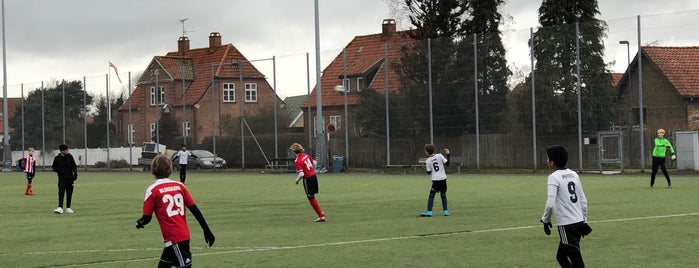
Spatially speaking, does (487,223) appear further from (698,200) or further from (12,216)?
(12,216)

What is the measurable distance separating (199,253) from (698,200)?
13691mm

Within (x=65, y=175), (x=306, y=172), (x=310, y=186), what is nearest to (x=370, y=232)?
(x=310, y=186)

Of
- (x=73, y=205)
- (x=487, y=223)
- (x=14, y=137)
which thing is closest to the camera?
(x=487, y=223)

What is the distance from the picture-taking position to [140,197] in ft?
104

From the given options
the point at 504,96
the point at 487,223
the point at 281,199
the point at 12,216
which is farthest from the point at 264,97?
the point at 487,223

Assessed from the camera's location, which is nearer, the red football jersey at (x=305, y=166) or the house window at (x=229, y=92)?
the red football jersey at (x=305, y=166)

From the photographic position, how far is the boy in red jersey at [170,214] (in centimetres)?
1046

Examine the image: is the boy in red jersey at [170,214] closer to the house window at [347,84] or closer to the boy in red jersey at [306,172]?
the boy in red jersey at [306,172]

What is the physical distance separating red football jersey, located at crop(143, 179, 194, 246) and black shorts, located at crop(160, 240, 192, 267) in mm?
48

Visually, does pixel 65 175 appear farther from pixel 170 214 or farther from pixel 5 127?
pixel 5 127

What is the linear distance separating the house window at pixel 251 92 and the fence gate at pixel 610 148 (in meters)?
23.7

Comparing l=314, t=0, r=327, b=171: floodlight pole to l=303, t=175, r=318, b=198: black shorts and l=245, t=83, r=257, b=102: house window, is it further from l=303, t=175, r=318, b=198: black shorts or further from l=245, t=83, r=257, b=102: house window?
l=303, t=175, r=318, b=198: black shorts

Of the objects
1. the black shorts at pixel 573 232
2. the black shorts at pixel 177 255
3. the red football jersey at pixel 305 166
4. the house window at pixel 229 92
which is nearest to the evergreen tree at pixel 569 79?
the house window at pixel 229 92

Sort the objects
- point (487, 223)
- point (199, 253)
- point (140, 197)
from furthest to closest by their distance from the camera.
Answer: point (140, 197) < point (487, 223) < point (199, 253)
